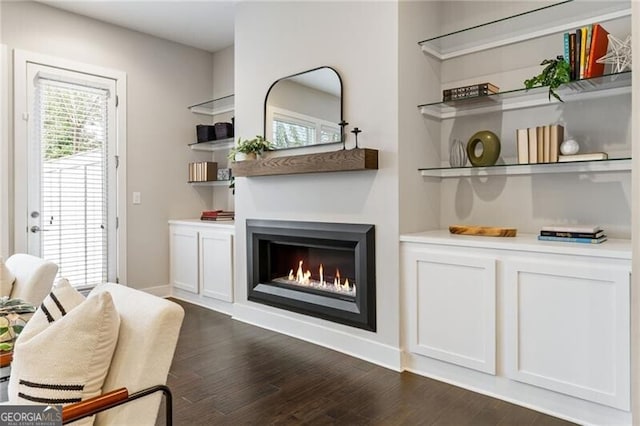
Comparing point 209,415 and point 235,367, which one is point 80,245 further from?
point 209,415

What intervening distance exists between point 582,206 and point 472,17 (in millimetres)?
1596

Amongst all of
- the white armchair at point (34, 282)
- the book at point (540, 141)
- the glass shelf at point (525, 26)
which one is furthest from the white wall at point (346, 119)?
the white armchair at point (34, 282)

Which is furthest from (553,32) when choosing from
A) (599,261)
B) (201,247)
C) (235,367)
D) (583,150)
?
(201,247)

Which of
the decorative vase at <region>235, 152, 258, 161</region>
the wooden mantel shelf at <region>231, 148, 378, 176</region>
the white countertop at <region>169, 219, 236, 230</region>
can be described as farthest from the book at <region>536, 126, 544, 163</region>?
the white countertop at <region>169, 219, 236, 230</region>

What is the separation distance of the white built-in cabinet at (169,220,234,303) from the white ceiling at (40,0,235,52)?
2.11 meters

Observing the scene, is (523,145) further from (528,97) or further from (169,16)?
(169,16)

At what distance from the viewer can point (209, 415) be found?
223cm

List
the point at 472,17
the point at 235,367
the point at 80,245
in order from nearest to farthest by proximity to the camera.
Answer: the point at 235,367 → the point at 472,17 → the point at 80,245

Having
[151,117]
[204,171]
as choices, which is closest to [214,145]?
[204,171]

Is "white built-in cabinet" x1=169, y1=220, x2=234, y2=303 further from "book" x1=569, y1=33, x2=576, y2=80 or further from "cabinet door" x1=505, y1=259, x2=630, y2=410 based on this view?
"book" x1=569, y1=33, x2=576, y2=80

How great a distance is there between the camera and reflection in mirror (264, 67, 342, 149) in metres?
3.19

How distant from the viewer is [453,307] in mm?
2557

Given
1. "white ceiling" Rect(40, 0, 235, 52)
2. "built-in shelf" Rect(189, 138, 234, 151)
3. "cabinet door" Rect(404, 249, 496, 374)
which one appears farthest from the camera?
"built-in shelf" Rect(189, 138, 234, 151)

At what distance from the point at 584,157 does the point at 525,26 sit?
3.45 feet
